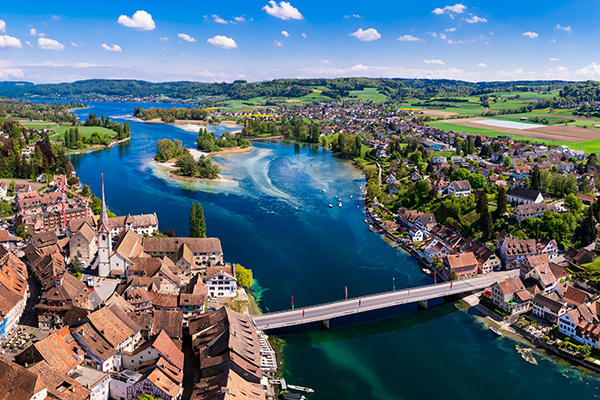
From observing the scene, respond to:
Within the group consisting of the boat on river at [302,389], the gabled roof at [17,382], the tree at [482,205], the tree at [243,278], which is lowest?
the boat on river at [302,389]

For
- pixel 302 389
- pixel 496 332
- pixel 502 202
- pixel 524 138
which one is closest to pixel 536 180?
pixel 502 202

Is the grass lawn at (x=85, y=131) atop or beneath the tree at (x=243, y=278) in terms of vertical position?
atop

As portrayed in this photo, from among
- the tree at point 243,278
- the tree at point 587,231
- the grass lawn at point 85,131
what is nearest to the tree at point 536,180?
the tree at point 587,231

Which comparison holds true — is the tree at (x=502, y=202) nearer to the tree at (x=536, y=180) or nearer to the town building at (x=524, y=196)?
the town building at (x=524, y=196)

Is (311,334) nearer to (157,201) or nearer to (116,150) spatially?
(157,201)

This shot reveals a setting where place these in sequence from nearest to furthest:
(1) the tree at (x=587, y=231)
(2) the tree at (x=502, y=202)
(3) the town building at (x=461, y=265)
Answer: (3) the town building at (x=461, y=265) < (1) the tree at (x=587, y=231) < (2) the tree at (x=502, y=202)

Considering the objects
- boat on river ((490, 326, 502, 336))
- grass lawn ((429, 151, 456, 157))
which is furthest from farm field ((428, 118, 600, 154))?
boat on river ((490, 326, 502, 336))
